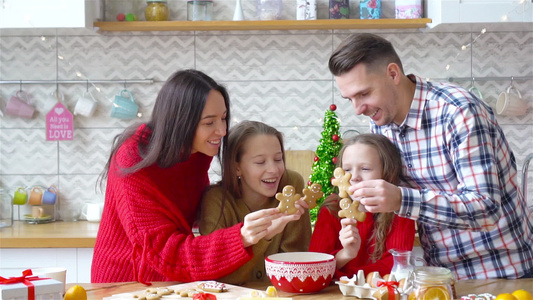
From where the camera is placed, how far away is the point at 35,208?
11.3 ft

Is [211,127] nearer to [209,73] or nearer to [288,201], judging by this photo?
[288,201]

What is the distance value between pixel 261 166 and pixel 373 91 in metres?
0.40

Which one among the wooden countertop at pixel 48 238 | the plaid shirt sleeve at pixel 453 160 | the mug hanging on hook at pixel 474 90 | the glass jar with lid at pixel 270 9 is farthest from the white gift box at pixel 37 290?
the mug hanging on hook at pixel 474 90

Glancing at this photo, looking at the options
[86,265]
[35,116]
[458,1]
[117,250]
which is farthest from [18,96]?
[458,1]

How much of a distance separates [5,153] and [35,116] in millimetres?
254

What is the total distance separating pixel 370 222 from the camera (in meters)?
1.93

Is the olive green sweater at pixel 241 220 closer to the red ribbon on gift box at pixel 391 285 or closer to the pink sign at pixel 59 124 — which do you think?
the red ribbon on gift box at pixel 391 285

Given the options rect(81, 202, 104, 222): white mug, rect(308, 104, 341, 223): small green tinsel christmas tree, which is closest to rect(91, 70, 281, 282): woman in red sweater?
rect(308, 104, 341, 223): small green tinsel christmas tree

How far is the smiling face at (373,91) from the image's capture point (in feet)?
6.09

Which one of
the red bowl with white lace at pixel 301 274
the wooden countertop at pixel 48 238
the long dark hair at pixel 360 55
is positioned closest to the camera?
the red bowl with white lace at pixel 301 274

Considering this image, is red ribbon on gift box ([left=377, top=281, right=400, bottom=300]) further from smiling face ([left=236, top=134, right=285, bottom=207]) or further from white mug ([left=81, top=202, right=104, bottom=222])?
white mug ([left=81, top=202, right=104, bottom=222])

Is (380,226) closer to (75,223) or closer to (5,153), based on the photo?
(75,223)

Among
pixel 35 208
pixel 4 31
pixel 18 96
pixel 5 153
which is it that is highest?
pixel 4 31

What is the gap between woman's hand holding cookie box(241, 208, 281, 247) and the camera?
1.66 metres
